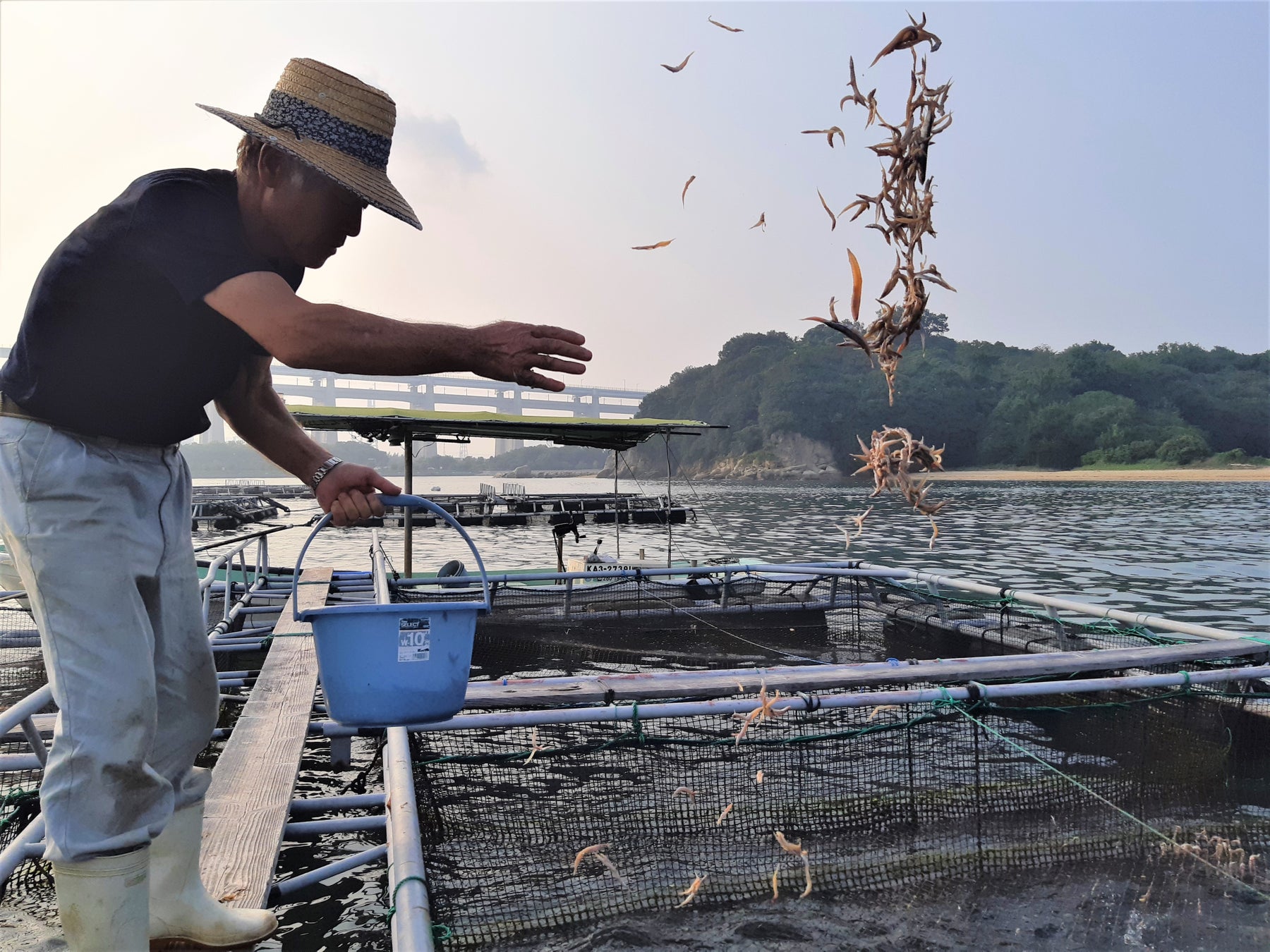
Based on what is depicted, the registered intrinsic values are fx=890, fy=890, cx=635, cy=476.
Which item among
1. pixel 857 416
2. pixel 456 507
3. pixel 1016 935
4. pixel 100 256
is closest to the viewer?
pixel 100 256

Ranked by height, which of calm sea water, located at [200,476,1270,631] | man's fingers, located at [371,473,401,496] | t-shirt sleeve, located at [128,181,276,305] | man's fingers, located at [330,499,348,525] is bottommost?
calm sea water, located at [200,476,1270,631]

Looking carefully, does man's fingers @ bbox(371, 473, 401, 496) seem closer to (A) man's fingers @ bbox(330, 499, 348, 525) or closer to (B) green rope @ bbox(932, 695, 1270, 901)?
(A) man's fingers @ bbox(330, 499, 348, 525)

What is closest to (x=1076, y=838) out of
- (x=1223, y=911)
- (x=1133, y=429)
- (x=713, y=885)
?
(x=1223, y=911)

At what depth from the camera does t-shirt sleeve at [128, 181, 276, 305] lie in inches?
86.0

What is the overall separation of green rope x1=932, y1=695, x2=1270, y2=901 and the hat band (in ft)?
A: 13.8

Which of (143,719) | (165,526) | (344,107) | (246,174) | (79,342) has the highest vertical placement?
(344,107)

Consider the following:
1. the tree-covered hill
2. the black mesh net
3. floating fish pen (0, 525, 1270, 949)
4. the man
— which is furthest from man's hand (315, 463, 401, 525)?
the tree-covered hill

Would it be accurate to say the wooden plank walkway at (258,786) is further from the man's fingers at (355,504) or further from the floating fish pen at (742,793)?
the man's fingers at (355,504)

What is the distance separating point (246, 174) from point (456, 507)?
1582 inches

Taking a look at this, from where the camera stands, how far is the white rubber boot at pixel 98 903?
2.37 metres

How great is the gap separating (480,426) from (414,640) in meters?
12.0

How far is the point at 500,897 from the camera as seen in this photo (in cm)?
462

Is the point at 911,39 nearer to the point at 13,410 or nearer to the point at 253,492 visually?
the point at 13,410

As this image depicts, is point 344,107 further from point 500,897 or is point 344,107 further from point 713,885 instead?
point 713,885
